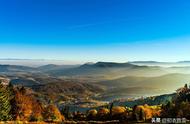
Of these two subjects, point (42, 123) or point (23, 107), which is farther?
point (23, 107)

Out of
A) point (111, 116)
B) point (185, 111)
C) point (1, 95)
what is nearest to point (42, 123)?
point (1, 95)

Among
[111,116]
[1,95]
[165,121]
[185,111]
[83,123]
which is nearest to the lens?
[165,121]

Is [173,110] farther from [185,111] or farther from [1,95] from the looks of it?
[1,95]

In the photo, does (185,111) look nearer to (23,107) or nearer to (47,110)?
(23,107)

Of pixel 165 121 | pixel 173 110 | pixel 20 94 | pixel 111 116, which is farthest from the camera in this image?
pixel 111 116

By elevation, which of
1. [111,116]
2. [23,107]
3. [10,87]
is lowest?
[111,116]

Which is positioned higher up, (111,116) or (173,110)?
(173,110)

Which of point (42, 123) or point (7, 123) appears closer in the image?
point (7, 123)

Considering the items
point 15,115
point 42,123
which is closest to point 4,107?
point 15,115

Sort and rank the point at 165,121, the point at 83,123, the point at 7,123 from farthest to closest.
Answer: the point at 83,123
the point at 165,121
the point at 7,123
